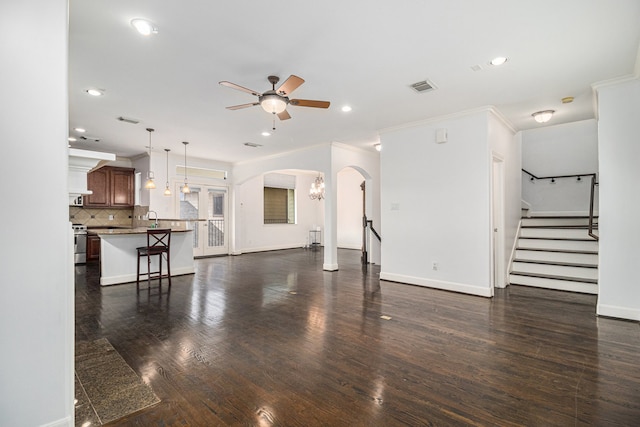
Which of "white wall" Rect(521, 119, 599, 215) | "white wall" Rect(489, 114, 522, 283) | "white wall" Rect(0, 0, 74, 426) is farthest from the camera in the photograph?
"white wall" Rect(521, 119, 599, 215)

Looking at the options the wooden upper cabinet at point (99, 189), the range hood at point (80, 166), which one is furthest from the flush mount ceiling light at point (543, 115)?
the wooden upper cabinet at point (99, 189)

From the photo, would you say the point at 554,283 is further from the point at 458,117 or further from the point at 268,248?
the point at 268,248

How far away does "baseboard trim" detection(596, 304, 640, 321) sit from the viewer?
141 inches

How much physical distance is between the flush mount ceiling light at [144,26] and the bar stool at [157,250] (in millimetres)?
3675

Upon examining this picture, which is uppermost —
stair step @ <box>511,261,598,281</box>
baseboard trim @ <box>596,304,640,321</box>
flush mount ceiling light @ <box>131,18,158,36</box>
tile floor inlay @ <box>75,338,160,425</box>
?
flush mount ceiling light @ <box>131,18,158,36</box>

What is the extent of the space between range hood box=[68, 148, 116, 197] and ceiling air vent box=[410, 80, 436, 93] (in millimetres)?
3412

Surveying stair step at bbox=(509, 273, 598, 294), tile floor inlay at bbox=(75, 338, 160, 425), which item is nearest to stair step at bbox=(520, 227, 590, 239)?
stair step at bbox=(509, 273, 598, 294)

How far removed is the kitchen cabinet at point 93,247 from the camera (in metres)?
7.65

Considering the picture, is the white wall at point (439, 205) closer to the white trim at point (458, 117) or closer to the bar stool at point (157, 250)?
the white trim at point (458, 117)

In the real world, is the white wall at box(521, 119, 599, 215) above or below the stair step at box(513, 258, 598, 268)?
above

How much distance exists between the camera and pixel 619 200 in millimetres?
3678

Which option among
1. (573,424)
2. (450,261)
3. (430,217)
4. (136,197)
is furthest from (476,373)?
(136,197)

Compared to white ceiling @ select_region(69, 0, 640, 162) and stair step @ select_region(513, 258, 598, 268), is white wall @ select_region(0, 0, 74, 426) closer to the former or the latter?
white ceiling @ select_region(69, 0, 640, 162)

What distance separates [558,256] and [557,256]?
0.05 feet
